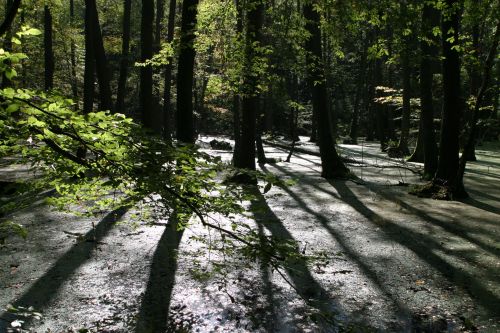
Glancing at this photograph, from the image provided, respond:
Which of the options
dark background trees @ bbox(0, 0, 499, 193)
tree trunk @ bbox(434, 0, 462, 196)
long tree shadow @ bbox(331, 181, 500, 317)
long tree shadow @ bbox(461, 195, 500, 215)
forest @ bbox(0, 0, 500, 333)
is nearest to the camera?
forest @ bbox(0, 0, 500, 333)

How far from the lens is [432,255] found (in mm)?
6961

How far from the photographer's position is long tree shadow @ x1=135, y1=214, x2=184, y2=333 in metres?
4.60

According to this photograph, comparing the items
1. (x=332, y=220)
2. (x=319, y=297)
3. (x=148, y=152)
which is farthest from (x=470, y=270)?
(x=148, y=152)

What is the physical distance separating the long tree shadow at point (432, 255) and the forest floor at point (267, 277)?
20mm

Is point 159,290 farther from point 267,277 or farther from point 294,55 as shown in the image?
point 294,55

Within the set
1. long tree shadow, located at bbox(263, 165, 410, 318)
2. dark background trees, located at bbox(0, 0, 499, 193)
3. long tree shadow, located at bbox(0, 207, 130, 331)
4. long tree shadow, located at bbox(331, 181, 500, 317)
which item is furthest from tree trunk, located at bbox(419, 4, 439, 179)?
long tree shadow, located at bbox(0, 207, 130, 331)

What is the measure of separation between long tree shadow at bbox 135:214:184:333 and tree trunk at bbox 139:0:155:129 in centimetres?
501

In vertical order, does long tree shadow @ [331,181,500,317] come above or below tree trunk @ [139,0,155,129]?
below

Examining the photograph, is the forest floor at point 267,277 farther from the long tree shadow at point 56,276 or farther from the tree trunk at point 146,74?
the tree trunk at point 146,74

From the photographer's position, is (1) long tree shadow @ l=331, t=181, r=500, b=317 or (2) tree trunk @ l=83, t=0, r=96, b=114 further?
(2) tree trunk @ l=83, t=0, r=96, b=114

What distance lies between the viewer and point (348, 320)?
4766 millimetres

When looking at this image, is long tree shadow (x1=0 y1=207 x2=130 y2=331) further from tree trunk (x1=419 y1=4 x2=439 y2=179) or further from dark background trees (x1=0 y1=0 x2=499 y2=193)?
tree trunk (x1=419 y1=4 x2=439 y2=179)

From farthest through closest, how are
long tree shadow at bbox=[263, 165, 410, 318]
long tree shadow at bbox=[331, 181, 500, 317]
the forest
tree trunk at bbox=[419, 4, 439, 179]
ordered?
1. tree trunk at bbox=[419, 4, 439, 179]
2. long tree shadow at bbox=[331, 181, 500, 317]
3. long tree shadow at bbox=[263, 165, 410, 318]
4. the forest

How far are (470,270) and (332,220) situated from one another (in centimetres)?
333
